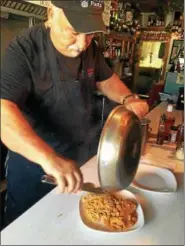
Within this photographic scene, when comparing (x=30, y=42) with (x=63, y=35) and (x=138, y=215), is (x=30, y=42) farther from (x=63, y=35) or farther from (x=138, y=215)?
(x=138, y=215)

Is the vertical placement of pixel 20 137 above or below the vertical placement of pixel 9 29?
below

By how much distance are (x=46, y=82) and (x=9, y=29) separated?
199mm

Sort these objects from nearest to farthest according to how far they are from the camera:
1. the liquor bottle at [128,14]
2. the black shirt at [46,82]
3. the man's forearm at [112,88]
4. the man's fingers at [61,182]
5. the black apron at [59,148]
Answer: the man's fingers at [61,182] → the black shirt at [46,82] → the black apron at [59,148] → the man's forearm at [112,88] → the liquor bottle at [128,14]

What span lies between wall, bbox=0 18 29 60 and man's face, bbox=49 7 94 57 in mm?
115

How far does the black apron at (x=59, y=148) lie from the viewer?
705 mm

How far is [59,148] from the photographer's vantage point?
74 cm

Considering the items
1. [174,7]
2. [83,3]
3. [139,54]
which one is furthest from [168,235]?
[139,54]

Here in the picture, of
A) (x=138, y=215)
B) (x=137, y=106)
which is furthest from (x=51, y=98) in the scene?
(x=138, y=215)

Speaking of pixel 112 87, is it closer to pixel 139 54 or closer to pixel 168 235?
pixel 168 235

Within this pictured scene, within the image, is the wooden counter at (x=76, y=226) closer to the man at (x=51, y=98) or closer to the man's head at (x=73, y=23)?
the man at (x=51, y=98)

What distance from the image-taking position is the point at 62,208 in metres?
0.49

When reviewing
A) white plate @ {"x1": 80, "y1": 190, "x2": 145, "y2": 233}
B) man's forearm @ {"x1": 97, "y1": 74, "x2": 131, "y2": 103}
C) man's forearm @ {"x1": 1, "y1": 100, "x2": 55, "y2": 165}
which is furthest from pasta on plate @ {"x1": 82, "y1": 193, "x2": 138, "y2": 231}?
man's forearm @ {"x1": 97, "y1": 74, "x2": 131, "y2": 103}

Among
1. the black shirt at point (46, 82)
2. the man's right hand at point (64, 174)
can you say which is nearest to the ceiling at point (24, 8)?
the black shirt at point (46, 82)

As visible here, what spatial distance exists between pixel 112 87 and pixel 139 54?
A: 2.48 metres
